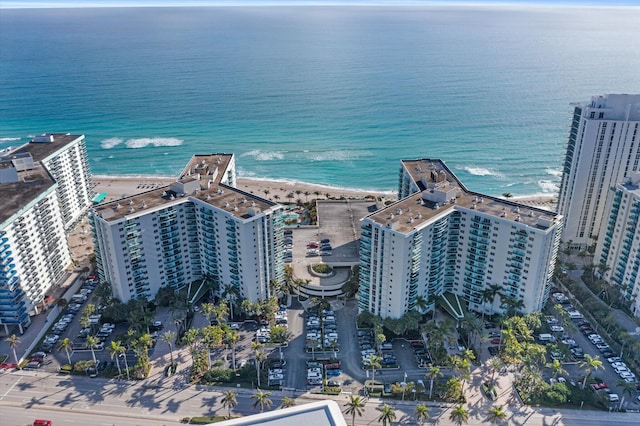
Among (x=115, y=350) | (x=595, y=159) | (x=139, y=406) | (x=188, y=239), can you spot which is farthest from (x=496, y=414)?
(x=595, y=159)

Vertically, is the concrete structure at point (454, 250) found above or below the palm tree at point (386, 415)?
above

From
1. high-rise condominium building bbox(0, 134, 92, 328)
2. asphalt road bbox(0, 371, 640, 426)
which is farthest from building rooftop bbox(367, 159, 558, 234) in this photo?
high-rise condominium building bbox(0, 134, 92, 328)

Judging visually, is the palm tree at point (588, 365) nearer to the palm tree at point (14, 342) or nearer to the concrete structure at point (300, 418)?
the concrete structure at point (300, 418)

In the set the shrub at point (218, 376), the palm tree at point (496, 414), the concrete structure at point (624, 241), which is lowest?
the shrub at point (218, 376)

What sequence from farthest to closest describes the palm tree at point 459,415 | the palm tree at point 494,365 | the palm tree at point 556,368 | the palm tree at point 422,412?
the palm tree at point 494,365 < the palm tree at point 556,368 < the palm tree at point 422,412 < the palm tree at point 459,415

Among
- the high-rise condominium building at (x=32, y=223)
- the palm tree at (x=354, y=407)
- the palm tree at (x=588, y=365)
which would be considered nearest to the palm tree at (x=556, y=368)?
the palm tree at (x=588, y=365)

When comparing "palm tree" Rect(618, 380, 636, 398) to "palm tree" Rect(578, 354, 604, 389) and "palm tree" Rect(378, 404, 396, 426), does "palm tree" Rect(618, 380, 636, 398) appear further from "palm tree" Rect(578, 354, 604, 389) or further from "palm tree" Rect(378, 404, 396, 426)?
"palm tree" Rect(378, 404, 396, 426)
